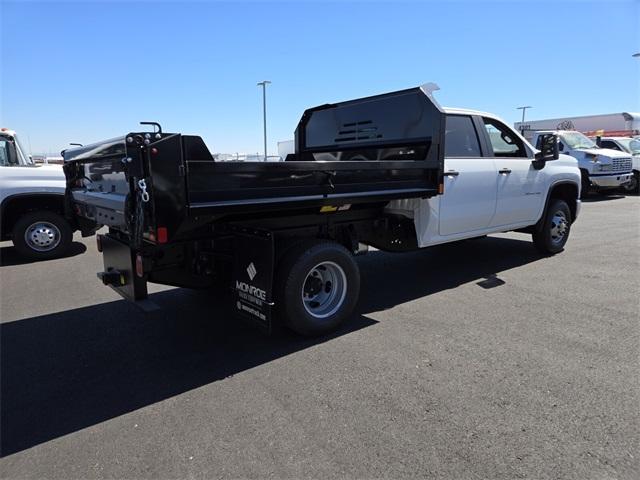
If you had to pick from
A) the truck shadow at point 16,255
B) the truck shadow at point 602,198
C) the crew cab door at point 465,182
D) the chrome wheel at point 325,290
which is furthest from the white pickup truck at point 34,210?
the truck shadow at point 602,198

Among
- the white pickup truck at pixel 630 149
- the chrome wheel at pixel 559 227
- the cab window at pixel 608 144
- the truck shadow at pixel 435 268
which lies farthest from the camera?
the cab window at pixel 608 144

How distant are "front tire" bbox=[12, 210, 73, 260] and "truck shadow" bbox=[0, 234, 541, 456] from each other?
329cm

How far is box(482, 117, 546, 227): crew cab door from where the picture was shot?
19.0ft

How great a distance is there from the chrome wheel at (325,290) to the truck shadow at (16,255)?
557 centimetres

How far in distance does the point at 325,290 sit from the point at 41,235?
570 centimetres

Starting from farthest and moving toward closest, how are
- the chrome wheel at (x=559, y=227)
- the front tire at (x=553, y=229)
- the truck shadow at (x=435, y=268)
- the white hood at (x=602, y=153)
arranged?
the white hood at (x=602, y=153)
the chrome wheel at (x=559, y=227)
the front tire at (x=553, y=229)
the truck shadow at (x=435, y=268)

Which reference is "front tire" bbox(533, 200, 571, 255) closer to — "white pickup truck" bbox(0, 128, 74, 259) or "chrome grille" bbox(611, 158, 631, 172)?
"white pickup truck" bbox(0, 128, 74, 259)

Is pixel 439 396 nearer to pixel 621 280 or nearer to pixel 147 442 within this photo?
pixel 147 442

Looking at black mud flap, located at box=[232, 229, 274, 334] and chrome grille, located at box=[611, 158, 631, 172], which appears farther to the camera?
chrome grille, located at box=[611, 158, 631, 172]

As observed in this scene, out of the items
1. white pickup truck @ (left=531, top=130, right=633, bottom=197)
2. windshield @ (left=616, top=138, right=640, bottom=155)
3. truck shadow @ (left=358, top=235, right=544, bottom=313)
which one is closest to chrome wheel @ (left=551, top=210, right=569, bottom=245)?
truck shadow @ (left=358, top=235, right=544, bottom=313)

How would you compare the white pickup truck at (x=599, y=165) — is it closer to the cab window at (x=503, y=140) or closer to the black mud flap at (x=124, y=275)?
the cab window at (x=503, y=140)

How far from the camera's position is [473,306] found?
4.79 meters

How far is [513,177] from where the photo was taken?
19.4 ft

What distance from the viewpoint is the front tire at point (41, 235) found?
7254 millimetres
